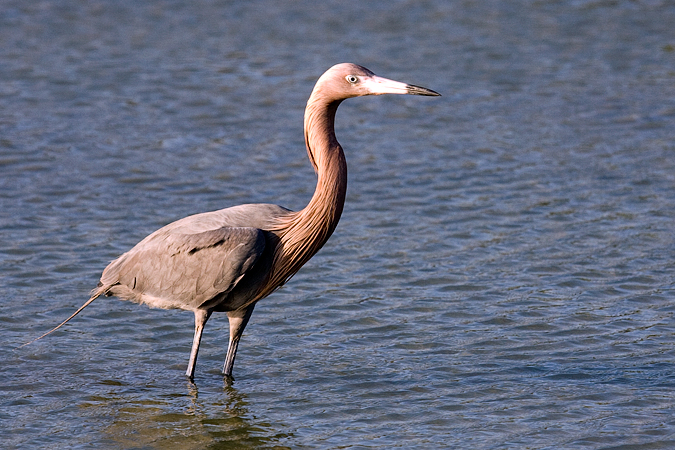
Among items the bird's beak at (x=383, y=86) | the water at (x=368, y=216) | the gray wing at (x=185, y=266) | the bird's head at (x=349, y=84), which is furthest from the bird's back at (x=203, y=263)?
the bird's beak at (x=383, y=86)

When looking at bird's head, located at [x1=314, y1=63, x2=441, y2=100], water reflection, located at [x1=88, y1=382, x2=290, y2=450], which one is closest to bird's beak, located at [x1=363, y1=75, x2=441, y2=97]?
bird's head, located at [x1=314, y1=63, x2=441, y2=100]

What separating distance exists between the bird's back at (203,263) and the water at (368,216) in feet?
1.95

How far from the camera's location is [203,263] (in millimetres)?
7160

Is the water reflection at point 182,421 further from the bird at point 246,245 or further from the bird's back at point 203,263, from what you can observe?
the bird's back at point 203,263

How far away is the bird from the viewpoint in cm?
705

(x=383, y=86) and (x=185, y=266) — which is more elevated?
(x=383, y=86)

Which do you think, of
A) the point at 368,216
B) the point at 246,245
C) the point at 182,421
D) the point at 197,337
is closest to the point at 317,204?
the point at 246,245

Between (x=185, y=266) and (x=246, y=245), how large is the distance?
538 mm

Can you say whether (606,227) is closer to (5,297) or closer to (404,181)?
(404,181)

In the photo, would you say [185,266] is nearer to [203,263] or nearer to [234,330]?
[203,263]

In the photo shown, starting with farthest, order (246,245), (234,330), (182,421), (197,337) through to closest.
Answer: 1. (234,330)
2. (197,337)
3. (246,245)
4. (182,421)

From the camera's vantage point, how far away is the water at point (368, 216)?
700cm

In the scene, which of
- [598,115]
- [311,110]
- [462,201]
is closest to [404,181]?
[462,201]

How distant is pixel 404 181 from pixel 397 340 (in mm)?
3732
